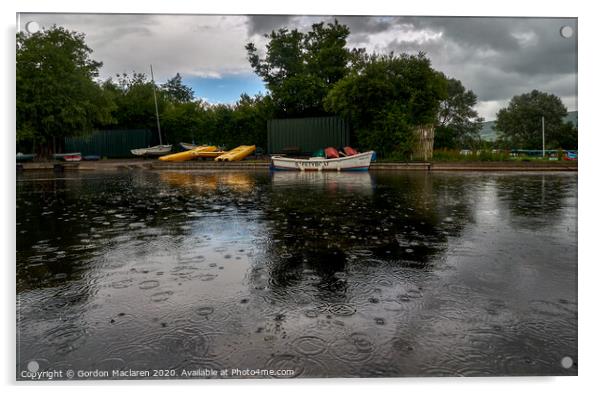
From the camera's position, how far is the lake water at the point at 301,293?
2361 millimetres

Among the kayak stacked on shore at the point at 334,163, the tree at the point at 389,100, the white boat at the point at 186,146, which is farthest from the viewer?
the white boat at the point at 186,146

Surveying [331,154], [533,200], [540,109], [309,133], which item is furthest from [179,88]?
[540,109]

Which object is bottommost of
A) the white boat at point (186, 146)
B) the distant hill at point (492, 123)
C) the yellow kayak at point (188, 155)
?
the distant hill at point (492, 123)

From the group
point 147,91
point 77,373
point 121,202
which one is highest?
point 147,91

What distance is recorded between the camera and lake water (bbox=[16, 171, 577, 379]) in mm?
2361

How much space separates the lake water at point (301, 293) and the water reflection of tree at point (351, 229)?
0.13ft

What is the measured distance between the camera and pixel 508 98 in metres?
4.50

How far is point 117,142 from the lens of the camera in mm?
28656

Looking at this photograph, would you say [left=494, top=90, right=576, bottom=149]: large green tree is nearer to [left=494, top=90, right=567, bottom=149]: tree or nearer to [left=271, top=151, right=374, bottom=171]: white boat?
[left=494, top=90, right=567, bottom=149]: tree

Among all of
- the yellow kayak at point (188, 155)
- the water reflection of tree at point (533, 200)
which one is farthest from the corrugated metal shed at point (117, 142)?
the water reflection of tree at point (533, 200)

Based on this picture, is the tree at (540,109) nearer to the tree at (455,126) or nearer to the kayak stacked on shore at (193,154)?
the tree at (455,126)
